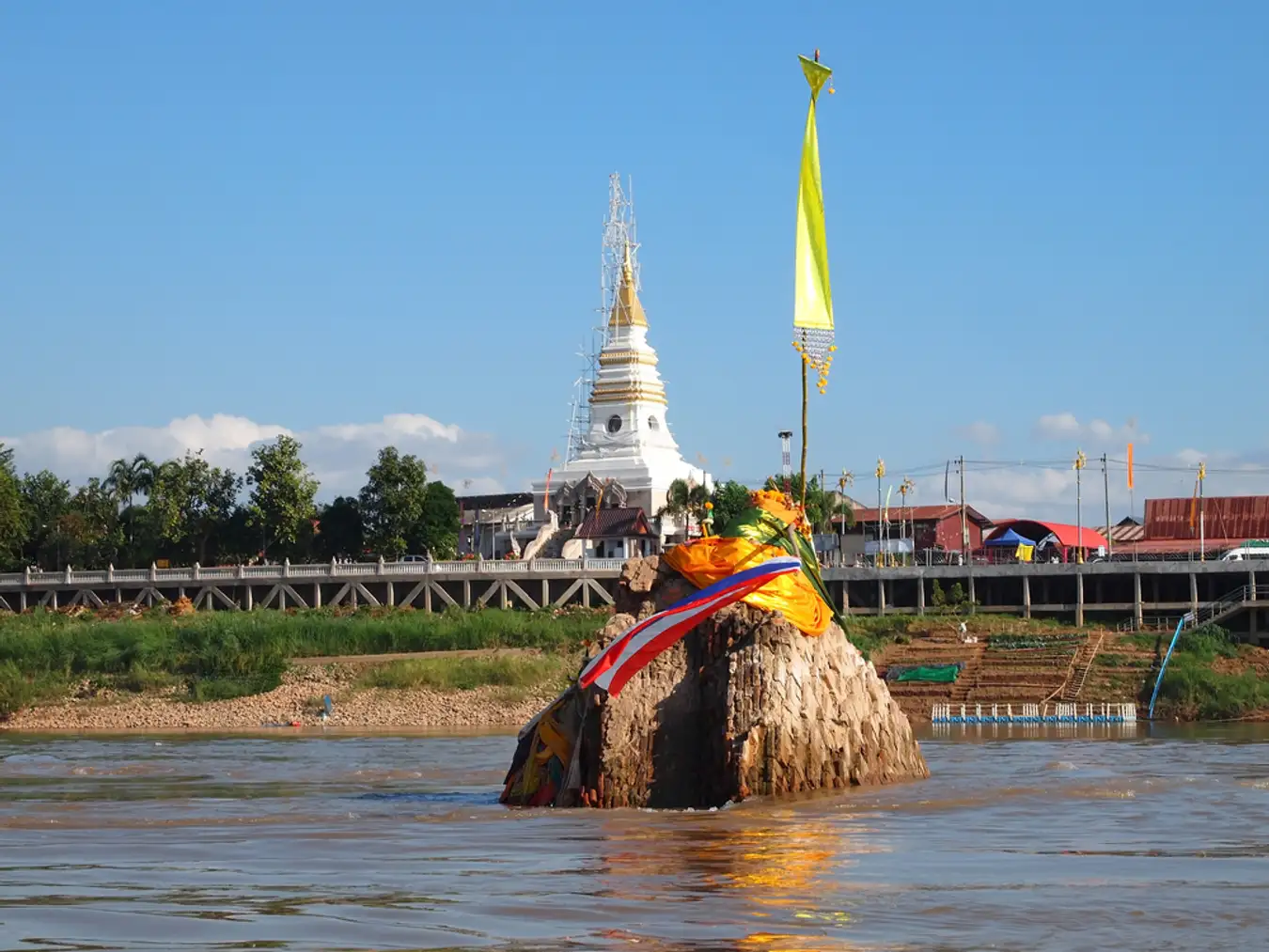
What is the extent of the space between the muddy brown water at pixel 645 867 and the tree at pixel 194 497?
58.4 metres

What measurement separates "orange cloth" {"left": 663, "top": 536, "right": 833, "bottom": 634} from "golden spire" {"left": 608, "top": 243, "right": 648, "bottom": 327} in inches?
3226

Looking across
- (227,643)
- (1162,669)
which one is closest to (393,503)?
(227,643)

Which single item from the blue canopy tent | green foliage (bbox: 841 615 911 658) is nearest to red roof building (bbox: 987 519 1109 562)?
the blue canopy tent

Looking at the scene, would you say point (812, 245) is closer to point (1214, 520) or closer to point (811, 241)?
point (811, 241)

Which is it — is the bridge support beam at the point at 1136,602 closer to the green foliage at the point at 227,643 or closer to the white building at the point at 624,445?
the green foliage at the point at 227,643

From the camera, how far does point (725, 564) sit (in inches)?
933

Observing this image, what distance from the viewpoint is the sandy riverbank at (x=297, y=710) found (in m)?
53.0

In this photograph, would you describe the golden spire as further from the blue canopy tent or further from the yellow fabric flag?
the yellow fabric flag

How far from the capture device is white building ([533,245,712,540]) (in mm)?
96938

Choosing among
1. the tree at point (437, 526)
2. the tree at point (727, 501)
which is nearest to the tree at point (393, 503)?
the tree at point (437, 526)

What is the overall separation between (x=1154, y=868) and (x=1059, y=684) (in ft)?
130

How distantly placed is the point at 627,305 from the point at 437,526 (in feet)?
75.5

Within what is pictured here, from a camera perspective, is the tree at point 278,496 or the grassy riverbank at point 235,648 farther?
the tree at point 278,496

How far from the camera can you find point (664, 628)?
75.0 ft
